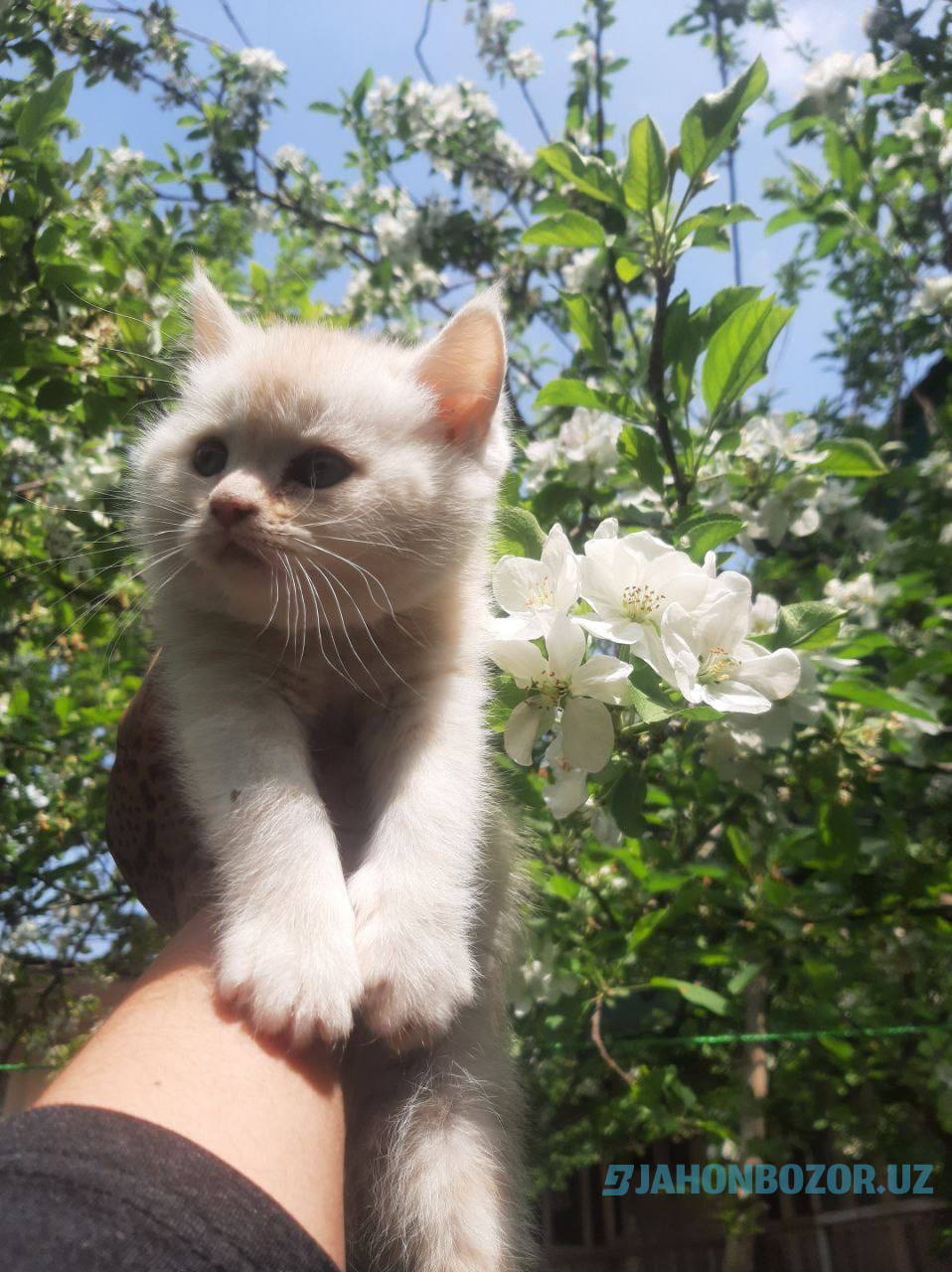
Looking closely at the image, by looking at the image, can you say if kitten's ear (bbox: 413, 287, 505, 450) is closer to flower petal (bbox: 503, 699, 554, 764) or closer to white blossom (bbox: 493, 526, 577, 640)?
white blossom (bbox: 493, 526, 577, 640)

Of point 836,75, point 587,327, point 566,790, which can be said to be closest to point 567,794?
point 566,790

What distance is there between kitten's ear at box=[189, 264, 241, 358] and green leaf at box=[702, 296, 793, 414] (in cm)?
89

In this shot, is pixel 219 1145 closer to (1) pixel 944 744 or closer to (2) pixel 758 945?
(2) pixel 758 945

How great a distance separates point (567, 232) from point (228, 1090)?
1.52 m

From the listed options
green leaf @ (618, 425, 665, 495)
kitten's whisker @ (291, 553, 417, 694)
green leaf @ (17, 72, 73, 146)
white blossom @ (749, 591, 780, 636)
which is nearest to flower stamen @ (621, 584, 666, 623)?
kitten's whisker @ (291, 553, 417, 694)

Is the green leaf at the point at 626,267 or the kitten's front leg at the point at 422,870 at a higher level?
the green leaf at the point at 626,267

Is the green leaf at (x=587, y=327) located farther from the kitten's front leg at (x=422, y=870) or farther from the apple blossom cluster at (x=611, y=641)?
the kitten's front leg at (x=422, y=870)

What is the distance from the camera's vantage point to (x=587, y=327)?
1.67 meters

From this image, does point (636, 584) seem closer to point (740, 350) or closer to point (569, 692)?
point (569, 692)

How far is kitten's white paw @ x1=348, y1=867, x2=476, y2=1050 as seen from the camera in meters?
0.93

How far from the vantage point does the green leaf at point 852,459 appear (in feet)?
5.70

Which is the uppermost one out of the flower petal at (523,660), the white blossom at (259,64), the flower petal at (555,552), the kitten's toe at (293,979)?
the white blossom at (259,64)

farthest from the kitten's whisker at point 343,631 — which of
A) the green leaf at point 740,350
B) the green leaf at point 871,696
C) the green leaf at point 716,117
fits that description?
the green leaf at point 716,117

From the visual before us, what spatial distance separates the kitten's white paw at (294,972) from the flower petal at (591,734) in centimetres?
36
